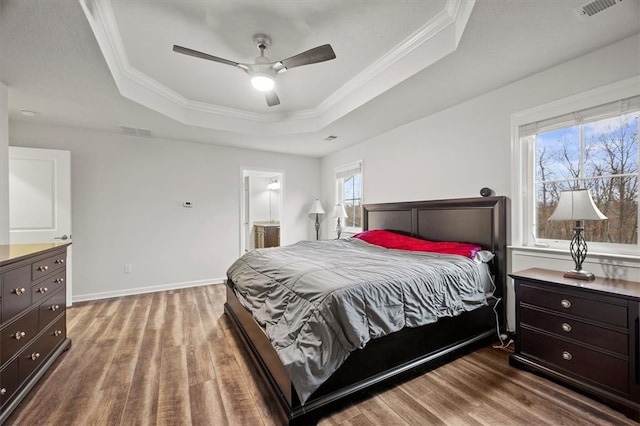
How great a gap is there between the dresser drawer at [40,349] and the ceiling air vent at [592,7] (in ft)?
13.8

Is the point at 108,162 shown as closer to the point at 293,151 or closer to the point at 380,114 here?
the point at 293,151

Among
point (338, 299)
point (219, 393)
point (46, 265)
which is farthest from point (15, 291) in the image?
point (338, 299)

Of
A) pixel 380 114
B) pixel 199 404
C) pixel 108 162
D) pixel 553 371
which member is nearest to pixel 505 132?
pixel 380 114

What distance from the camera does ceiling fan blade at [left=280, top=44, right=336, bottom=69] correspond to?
201 cm

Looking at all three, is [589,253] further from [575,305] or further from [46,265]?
[46,265]

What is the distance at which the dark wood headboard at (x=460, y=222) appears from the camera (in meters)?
2.76

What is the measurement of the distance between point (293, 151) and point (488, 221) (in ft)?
11.9

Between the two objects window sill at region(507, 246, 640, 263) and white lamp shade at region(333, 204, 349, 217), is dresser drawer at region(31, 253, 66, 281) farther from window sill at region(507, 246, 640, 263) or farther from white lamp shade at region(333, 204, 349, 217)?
window sill at region(507, 246, 640, 263)

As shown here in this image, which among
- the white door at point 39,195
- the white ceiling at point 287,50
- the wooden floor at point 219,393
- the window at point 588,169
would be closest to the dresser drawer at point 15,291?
the wooden floor at point 219,393

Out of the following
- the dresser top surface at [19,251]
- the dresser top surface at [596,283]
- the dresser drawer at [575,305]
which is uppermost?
the dresser top surface at [19,251]

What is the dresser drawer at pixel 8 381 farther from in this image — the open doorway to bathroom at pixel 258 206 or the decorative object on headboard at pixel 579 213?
the open doorway to bathroom at pixel 258 206

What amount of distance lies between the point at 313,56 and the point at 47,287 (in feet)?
8.92

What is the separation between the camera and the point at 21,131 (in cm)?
368

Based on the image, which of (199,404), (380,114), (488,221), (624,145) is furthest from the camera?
(380,114)
